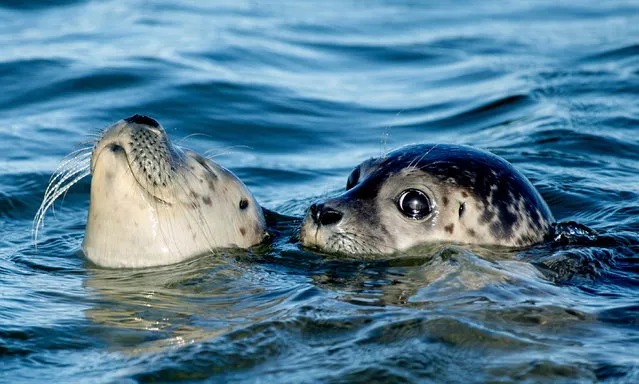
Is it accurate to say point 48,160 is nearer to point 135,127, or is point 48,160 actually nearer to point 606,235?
point 135,127

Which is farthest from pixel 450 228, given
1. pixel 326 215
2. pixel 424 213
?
pixel 326 215

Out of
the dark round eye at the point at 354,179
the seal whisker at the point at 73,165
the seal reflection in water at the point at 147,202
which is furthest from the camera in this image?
the dark round eye at the point at 354,179

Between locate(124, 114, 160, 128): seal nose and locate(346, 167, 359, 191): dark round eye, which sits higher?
locate(124, 114, 160, 128): seal nose

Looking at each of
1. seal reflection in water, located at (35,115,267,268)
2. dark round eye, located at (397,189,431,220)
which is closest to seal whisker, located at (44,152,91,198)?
seal reflection in water, located at (35,115,267,268)

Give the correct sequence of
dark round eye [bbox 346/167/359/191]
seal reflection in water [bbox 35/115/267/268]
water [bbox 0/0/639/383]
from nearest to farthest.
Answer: water [bbox 0/0/639/383], seal reflection in water [bbox 35/115/267/268], dark round eye [bbox 346/167/359/191]

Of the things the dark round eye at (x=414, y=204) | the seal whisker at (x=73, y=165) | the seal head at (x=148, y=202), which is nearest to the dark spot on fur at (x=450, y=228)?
the dark round eye at (x=414, y=204)

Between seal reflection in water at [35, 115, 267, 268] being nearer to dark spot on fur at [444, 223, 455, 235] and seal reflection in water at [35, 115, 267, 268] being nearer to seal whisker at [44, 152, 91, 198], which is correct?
seal whisker at [44, 152, 91, 198]

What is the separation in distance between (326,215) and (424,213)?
53 cm

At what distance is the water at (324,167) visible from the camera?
4762 millimetres

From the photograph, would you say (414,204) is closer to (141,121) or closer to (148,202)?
(148,202)

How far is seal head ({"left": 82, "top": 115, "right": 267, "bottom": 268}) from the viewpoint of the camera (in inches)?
237

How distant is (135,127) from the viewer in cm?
607

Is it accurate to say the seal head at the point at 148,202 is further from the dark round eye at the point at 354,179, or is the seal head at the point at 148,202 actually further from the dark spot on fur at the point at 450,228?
the dark spot on fur at the point at 450,228

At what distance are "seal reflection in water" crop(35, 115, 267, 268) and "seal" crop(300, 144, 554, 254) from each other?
1.93 ft
